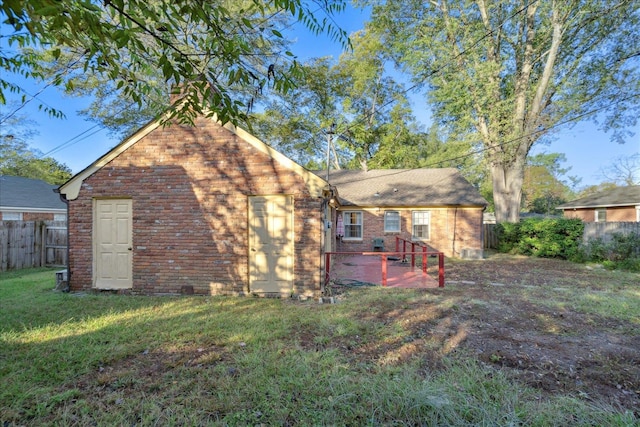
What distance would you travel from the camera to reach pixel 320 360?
11.8 ft

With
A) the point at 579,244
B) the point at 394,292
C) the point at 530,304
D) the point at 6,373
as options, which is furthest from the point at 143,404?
the point at 579,244

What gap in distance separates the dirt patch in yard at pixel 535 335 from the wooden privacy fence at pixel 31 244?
35.7ft

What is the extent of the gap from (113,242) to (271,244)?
12.5 ft

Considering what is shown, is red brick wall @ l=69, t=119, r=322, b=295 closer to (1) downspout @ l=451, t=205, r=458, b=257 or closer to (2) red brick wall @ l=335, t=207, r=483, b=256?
(2) red brick wall @ l=335, t=207, r=483, b=256

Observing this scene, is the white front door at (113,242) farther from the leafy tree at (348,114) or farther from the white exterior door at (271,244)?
the leafy tree at (348,114)

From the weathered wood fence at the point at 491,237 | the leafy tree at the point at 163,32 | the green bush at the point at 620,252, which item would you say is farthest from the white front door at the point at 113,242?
the weathered wood fence at the point at 491,237

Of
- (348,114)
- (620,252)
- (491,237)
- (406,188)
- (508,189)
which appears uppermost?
(348,114)

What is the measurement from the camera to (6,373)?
3.33 m

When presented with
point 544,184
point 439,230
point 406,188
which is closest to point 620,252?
point 439,230

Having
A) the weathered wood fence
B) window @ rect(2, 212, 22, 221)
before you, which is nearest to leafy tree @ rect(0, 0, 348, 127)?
the weathered wood fence

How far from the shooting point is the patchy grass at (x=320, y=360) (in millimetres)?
2621

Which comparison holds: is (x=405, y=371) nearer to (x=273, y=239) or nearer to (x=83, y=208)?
(x=273, y=239)

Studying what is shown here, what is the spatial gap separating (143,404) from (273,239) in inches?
165

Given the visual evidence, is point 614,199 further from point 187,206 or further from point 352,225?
point 187,206
